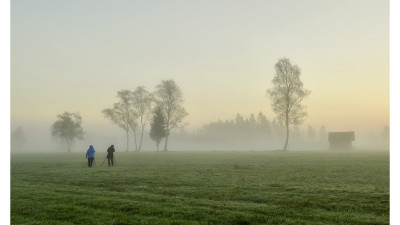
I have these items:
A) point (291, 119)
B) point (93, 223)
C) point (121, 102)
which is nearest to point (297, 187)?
point (93, 223)

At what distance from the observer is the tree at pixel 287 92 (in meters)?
77.4

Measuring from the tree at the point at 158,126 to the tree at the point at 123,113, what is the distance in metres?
9.42

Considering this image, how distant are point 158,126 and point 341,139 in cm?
5964

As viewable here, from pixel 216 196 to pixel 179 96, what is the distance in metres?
81.0

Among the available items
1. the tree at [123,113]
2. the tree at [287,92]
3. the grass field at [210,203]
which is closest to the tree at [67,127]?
the tree at [123,113]

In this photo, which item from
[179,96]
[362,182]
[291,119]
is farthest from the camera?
[179,96]

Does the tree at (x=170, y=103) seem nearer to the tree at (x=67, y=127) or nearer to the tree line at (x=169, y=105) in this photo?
the tree line at (x=169, y=105)

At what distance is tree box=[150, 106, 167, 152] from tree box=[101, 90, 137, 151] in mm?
9417

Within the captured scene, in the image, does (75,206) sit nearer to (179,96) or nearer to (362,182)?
(362,182)

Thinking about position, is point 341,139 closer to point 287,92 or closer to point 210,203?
point 287,92

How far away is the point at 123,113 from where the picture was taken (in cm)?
10162

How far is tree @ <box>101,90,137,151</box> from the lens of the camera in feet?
331

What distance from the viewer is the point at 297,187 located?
17219 millimetres

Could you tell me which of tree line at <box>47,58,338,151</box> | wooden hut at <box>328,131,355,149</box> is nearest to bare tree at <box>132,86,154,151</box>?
tree line at <box>47,58,338,151</box>
